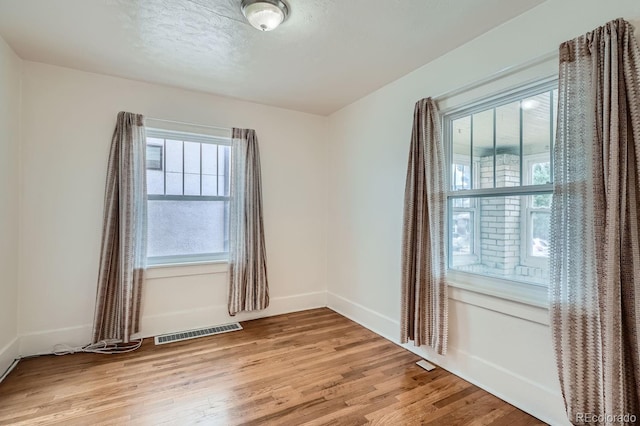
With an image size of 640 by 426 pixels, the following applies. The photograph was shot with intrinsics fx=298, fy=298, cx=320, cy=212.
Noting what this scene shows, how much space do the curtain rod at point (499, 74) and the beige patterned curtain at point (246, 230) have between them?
2.08 m

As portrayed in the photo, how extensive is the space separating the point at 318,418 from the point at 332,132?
3.20 meters

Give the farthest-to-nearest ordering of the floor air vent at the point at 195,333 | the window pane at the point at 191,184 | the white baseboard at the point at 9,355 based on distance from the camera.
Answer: the window pane at the point at 191,184 → the floor air vent at the point at 195,333 → the white baseboard at the point at 9,355

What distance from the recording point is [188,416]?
6.08 ft

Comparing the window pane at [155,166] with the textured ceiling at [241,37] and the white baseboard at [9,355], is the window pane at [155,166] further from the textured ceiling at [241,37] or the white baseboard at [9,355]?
the white baseboard at [9,355]

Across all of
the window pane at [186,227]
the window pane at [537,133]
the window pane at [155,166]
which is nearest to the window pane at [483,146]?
the window pane at [537,133]

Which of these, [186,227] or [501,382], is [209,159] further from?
[501,382]

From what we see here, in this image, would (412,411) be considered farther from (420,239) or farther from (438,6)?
(438,6)

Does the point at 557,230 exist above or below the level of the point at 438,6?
below

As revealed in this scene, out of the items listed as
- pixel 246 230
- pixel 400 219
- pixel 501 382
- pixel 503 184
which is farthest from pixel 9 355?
pixel 503 184

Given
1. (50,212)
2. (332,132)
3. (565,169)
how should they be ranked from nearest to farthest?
(565,169) < (50,212) < (332,132)

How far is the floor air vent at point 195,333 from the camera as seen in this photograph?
9.80 ft

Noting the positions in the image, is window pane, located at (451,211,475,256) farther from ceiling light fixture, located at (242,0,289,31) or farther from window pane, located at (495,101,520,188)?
ceiling light fixture, located at (242,0,289,31)

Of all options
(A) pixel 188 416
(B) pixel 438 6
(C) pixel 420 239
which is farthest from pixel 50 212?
(B) pixel 438 6

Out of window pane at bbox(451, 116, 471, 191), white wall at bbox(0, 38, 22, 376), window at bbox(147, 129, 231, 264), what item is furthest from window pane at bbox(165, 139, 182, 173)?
window pane at bbox(451, 116, 471, 191)
